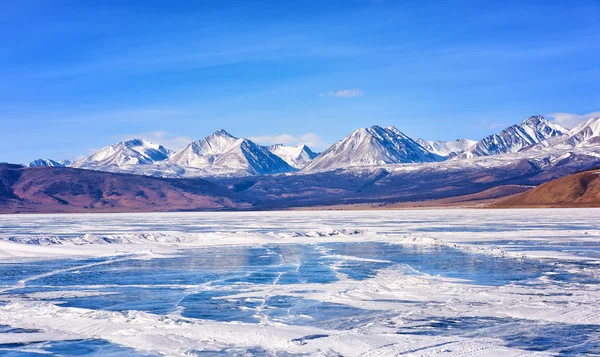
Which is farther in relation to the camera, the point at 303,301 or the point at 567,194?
the point at 567,194

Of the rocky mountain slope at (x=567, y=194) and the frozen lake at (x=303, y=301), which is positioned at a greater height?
the rocky mountain slope at (x=567, y=194)

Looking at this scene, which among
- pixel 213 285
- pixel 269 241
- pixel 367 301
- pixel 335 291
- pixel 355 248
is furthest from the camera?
pixel 269 241

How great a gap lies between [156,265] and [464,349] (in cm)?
2532

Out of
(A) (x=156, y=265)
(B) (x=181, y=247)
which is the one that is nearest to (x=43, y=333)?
(A) (x=156, y=265)

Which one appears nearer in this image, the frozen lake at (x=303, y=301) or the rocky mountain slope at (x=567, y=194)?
the frozen lake at (x=303, y=301)

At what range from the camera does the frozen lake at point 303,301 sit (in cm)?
1902

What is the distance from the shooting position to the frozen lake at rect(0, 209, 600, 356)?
19.0 m

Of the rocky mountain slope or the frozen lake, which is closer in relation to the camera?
the frozen lake

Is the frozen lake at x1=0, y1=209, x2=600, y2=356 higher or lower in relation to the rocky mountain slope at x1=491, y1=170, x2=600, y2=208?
lower

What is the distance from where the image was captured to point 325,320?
22328 mm

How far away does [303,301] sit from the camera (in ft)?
86.2

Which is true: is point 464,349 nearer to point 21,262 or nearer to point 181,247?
point 21,262

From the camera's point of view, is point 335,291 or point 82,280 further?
point 82,280

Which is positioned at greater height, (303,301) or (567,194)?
(567,194)
